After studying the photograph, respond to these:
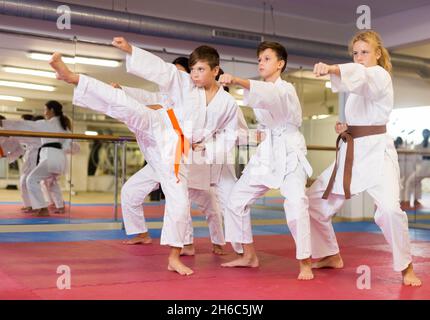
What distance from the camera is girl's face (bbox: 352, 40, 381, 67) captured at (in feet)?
10.6

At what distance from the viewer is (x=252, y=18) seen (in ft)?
26.3

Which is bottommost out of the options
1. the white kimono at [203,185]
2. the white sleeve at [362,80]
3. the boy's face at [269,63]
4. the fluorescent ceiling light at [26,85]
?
the white kimono at [203,185]

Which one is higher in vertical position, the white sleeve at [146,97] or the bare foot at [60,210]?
the white sleeve at [146,97]

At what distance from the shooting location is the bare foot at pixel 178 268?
10.7ft

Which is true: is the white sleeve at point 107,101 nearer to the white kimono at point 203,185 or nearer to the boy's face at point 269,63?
the white kimono at point 203,185

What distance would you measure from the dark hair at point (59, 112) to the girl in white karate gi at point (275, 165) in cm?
420

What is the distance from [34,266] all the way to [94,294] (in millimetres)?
1026

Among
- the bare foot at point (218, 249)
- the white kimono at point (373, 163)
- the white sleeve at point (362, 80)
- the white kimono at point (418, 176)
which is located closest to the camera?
the white sleeve at point (362, 80)

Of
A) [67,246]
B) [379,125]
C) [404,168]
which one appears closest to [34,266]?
[67,246]

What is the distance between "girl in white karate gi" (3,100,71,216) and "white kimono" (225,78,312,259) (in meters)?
4.13

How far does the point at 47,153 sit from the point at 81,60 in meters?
1.57

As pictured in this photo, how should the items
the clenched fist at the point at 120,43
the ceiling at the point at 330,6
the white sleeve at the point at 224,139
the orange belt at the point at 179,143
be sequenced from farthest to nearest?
the ceiling at the point at 330,6 → the white sleeve at the point at 224,139 → the orange belt at the point at 179,143 → the clenched fist at the point at 120,43

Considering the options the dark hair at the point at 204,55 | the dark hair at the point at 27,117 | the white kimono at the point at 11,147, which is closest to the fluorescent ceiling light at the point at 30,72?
the dark hair at the point at 27,117

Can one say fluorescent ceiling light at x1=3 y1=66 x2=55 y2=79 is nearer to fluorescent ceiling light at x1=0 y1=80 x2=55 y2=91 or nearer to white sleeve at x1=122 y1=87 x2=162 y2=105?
fluorescent ceiling light at x1=0 y1=80 x2=55 y2=91
